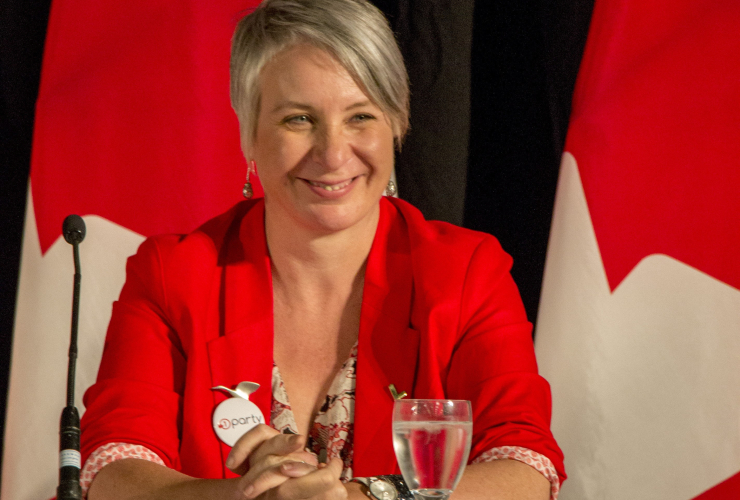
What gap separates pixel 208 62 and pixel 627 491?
164cm

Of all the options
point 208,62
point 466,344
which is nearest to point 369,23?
point 466,344

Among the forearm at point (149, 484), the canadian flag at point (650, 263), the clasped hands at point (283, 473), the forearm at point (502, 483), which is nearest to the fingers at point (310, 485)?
the clasped hands at point (283, 473)

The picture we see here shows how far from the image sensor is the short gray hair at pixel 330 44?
4.92ft

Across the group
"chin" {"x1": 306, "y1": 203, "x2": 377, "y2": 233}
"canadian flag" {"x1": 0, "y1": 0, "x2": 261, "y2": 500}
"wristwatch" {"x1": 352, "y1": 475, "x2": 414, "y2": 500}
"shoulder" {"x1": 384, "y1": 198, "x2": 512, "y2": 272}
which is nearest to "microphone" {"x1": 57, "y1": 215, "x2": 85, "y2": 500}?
"wristwatch" {"x1": 352, "y1": 475, "x2": 414, "y2": 500}

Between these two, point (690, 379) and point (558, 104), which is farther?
point (558, 104)

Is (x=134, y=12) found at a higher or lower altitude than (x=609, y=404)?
higher

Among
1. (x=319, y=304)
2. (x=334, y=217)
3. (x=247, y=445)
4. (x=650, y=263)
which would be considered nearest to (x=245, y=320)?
(x=319, y=304)

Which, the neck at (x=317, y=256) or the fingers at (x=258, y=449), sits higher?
the neck at (x=317, y=256)

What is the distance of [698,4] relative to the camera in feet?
6.14

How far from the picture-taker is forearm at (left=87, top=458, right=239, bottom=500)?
108 centimetres

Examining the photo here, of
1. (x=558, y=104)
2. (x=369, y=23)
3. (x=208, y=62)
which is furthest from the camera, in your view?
(x=208, y=62)

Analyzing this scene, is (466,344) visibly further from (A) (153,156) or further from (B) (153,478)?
(A) (153,156)

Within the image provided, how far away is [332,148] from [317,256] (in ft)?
0.81

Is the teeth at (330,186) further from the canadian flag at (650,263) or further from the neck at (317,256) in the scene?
the canadian flag at (650,263)
